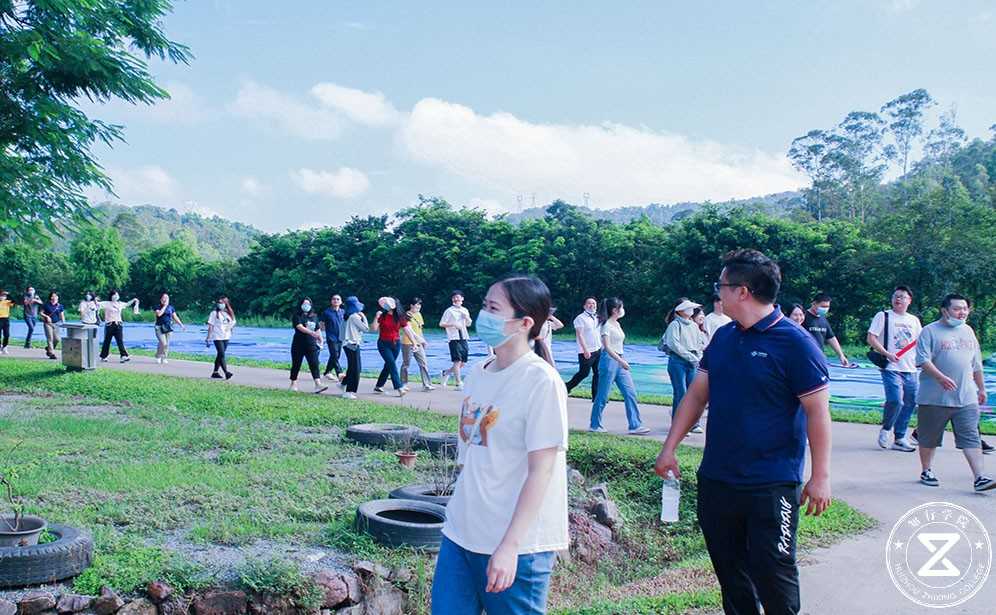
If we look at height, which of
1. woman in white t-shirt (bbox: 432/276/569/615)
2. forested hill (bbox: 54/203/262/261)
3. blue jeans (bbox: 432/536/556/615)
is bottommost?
blue jeans (bbox: 432/536/556/615)

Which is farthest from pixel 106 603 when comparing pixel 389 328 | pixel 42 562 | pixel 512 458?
pixel 389 328

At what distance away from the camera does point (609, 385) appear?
35.5 feet

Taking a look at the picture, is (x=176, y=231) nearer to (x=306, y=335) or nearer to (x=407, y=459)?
(x=306, y=335)

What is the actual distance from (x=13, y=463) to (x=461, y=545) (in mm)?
6616

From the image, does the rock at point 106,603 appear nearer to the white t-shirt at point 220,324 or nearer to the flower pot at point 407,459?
the flower pot at point 407,459

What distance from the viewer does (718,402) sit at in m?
3.63

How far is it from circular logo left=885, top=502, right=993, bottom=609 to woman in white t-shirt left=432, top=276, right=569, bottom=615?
317 cm

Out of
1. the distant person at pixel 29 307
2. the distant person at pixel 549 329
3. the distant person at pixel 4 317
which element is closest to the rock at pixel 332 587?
the distant person at pixel 549 329

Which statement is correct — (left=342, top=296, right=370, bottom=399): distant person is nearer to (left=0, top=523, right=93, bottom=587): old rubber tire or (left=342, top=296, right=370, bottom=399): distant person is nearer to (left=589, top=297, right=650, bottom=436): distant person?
(left=589, top=297, right=650, bottom=436): distant person

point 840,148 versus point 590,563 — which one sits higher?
point 840,148

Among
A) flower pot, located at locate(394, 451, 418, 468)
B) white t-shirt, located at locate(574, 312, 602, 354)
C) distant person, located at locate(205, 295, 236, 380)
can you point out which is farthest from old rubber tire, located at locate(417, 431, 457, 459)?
distant person, located at locate(205, 295, 236, 380)

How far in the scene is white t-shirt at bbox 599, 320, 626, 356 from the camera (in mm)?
10539

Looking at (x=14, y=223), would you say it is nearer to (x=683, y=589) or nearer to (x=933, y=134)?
(x=683, y=589)

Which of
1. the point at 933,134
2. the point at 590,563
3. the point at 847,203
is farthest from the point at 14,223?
the point at 933,134
